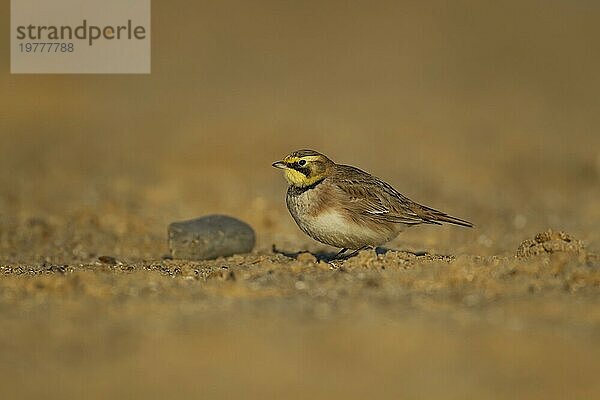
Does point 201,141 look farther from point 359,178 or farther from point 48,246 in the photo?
point 359,178

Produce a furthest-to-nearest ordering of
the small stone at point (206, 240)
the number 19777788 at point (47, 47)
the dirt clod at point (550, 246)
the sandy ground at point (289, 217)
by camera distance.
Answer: the number 19777788 at point (47, 47) < the small stone at point (206, 240) < the dirt clod at point (550, 246) < the sandy ground at point (289, 217)

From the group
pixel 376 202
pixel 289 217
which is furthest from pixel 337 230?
pixel 289 217

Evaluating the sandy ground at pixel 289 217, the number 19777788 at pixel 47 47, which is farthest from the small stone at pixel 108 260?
the number 19777788 at pixel 47 47

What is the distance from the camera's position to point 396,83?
25.1 metres

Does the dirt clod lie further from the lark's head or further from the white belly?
the lark's head

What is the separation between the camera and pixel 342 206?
8.62 meters

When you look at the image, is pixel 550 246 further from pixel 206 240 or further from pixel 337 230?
pixel 206 240

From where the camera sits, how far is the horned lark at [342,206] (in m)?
8.56

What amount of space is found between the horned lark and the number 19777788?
53.4 feet

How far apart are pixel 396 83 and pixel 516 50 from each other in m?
5.02

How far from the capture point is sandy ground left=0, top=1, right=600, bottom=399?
5.82 metres

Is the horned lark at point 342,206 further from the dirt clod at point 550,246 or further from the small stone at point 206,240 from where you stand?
the small stone at point 206,240

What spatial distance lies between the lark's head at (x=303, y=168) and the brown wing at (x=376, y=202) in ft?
0.61

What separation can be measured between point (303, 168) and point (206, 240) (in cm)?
134
